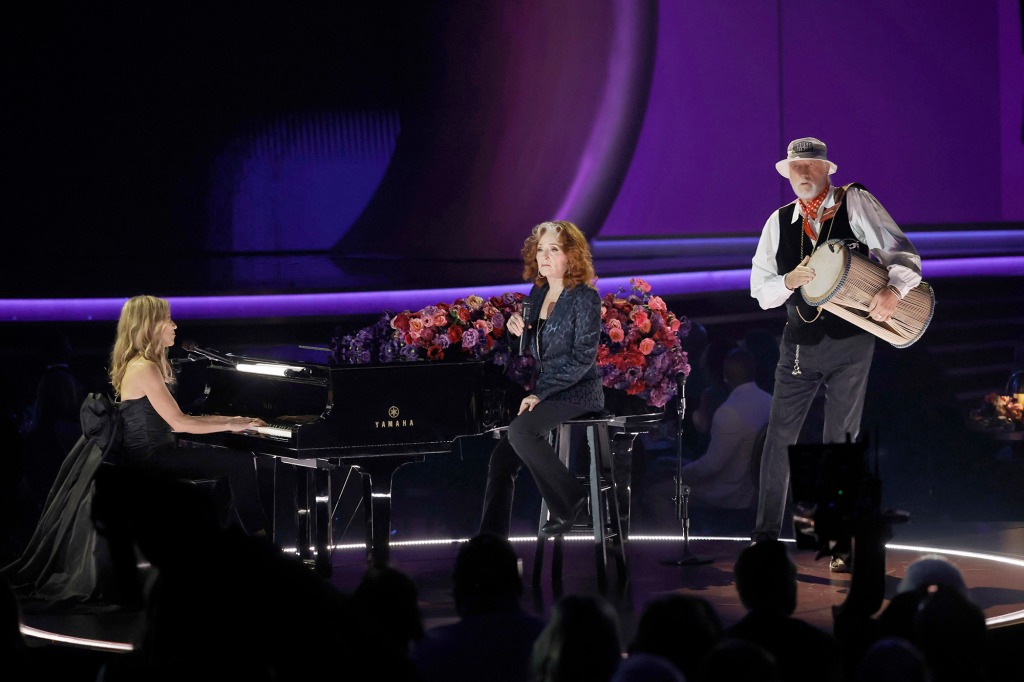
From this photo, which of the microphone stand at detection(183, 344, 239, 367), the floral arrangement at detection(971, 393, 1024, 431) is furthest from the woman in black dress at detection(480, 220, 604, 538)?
the floral arrangement at detection(971, 393, 1024, 431)

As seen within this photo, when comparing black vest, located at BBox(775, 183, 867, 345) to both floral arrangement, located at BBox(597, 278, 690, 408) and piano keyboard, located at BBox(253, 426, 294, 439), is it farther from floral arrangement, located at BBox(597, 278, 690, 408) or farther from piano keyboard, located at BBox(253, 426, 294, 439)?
piano keyboard, located at BBox(253, 426, 294, 439)

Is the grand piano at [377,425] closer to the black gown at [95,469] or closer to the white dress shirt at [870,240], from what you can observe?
the black gown at [95,469]

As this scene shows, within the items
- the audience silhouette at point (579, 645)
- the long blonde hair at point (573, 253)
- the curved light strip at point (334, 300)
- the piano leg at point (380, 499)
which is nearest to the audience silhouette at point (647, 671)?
the audience silhouette at point (579, 645)

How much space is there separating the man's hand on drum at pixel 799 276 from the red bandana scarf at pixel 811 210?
0.38 ft

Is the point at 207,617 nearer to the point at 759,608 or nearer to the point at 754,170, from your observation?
the point at 759,608

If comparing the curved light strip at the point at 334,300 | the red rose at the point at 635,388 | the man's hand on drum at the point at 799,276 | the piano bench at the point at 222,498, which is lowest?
the piano bench at the point at 222,498

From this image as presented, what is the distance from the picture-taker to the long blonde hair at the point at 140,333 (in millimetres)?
5848

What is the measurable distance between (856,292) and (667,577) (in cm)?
142

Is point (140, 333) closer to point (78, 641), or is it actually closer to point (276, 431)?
point (276, 431)

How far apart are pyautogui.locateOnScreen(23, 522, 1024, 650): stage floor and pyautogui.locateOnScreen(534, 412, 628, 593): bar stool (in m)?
0.09

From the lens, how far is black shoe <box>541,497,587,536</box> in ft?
17.9

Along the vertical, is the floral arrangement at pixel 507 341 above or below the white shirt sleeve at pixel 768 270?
below

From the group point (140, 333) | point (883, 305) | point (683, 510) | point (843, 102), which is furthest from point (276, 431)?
point (843, 102)

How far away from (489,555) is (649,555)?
9.96ft
